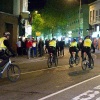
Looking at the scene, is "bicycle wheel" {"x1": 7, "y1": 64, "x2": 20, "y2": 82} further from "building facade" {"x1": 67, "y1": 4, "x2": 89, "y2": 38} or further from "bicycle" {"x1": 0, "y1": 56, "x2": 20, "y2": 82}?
"building facade" {"x1": 67, "y1": 4, "x2": 89, "y2": 38}

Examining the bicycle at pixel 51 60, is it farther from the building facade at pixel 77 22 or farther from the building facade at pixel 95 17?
the building facade at pixel 77 22

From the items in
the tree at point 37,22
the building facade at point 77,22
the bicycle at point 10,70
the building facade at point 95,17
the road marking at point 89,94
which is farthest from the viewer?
the building facade at point 77,22

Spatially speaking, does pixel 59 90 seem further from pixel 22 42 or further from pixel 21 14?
pixel 21 14

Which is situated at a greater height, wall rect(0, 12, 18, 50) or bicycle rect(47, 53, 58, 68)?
wall rect(0, 12, 18, 50)

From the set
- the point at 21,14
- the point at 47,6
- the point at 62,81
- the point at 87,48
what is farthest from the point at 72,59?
the point at 47,6

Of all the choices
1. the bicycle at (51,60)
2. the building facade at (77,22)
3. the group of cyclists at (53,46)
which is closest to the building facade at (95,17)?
the building facade at (77,22)

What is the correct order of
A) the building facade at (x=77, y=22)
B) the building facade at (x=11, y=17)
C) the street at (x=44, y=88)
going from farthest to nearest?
1. the building facade at (x=77, y=22)
2. the building facade at (x=11, y=17)
3. the street at (x=44, y=88)

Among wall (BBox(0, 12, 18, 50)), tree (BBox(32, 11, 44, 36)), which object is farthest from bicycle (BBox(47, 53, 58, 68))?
tree (BBox(32, 11, 44, 36))

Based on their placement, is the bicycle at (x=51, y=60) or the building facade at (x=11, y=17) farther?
the building facade at (x=11, y=17)

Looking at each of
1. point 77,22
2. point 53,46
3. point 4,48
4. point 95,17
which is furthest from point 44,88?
point 77,22

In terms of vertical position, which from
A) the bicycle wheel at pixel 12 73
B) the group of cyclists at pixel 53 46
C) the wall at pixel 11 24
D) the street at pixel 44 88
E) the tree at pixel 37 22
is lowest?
the street at pixel 44 88

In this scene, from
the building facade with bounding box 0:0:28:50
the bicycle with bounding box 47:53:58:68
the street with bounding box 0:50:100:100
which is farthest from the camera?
the building facade with bounding box 0:0:28:50

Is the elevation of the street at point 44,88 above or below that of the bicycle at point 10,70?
below

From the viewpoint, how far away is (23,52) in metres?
30.7
